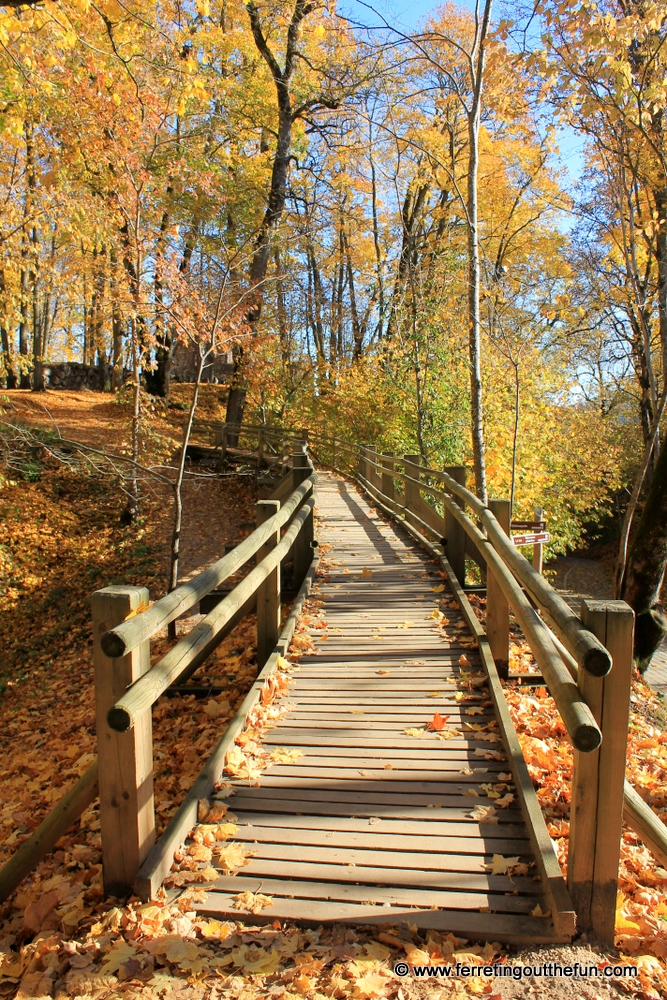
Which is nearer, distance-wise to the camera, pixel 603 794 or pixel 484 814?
pixel 603 794

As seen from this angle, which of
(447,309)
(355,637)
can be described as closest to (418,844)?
(355,637)

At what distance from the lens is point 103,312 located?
38.0 ft

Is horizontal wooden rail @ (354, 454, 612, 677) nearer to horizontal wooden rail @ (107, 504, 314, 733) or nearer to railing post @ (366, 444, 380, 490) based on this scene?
horizontal wooden rail @ (107, 504, 314, 733)

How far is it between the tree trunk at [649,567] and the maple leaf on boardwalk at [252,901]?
7.58 metres

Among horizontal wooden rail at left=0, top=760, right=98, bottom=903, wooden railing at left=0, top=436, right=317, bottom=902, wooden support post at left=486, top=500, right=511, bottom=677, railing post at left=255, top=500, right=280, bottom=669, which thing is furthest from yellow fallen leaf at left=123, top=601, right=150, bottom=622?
wooden support post at left=486, top=500, right=511, bottom=677

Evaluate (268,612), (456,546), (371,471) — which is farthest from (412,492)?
(268,612)

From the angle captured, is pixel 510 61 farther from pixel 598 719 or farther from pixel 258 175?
pixel 258 175

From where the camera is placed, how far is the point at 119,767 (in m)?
2.74

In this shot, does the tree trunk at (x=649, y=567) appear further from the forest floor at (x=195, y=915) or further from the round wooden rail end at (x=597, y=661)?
the round wooden rail end at (x=597, y=661)

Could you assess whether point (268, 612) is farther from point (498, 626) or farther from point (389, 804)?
point (389, 804)

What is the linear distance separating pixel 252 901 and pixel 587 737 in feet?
4.94

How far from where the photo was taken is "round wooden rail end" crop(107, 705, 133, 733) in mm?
2502

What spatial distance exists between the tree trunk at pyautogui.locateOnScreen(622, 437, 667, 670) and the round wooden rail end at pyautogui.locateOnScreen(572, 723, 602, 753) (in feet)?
23.7

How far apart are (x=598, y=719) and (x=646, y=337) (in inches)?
309
